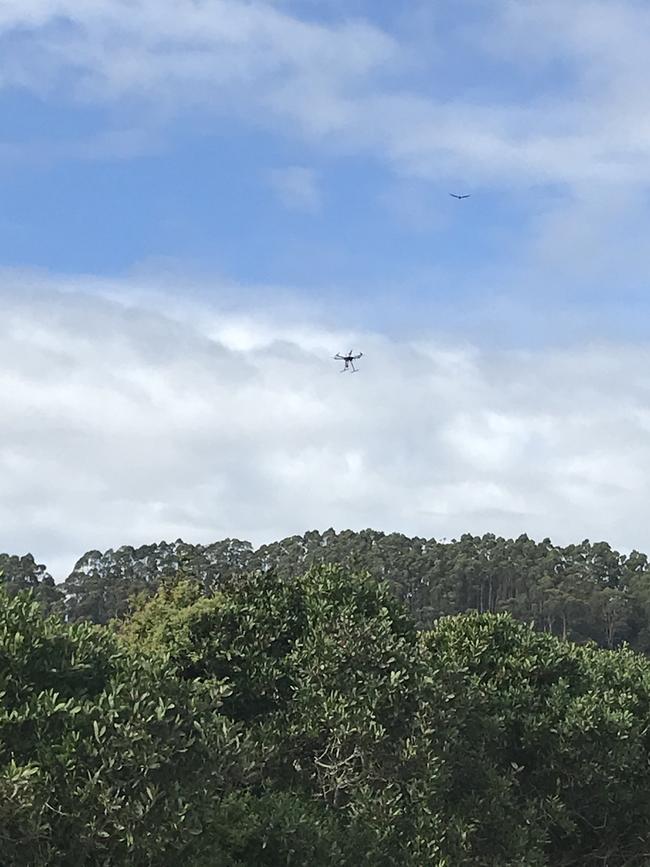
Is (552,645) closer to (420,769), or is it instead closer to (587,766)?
(587,766)

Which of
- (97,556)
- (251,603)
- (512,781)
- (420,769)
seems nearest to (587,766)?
(512,781)

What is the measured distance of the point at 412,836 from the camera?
1645cm

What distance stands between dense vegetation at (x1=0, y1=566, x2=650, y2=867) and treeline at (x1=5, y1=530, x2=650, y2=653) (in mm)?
71872

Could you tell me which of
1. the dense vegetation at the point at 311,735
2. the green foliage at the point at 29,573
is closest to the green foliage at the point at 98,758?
the dense vegetation at the point at 311,735

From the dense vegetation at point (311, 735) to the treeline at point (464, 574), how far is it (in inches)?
2830

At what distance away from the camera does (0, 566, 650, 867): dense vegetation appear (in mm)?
11867

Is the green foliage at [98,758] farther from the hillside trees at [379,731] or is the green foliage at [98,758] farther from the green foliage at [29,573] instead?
the green foliage at [29,573]

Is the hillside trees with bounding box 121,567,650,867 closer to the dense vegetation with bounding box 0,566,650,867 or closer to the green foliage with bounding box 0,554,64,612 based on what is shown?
the dense vegetation with bounding box 0,566,650,867

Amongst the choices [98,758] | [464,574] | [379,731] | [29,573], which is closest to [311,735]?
[379,731]

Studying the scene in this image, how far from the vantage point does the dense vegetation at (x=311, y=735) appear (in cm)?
1187

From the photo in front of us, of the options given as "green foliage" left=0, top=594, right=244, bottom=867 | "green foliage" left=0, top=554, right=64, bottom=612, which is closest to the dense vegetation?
"green foliage" left=0, top=594, right=244, bottom=867

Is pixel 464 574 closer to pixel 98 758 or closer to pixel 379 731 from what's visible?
pixel 379 731

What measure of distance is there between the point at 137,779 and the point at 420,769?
5776mm

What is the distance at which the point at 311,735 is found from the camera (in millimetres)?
16781
